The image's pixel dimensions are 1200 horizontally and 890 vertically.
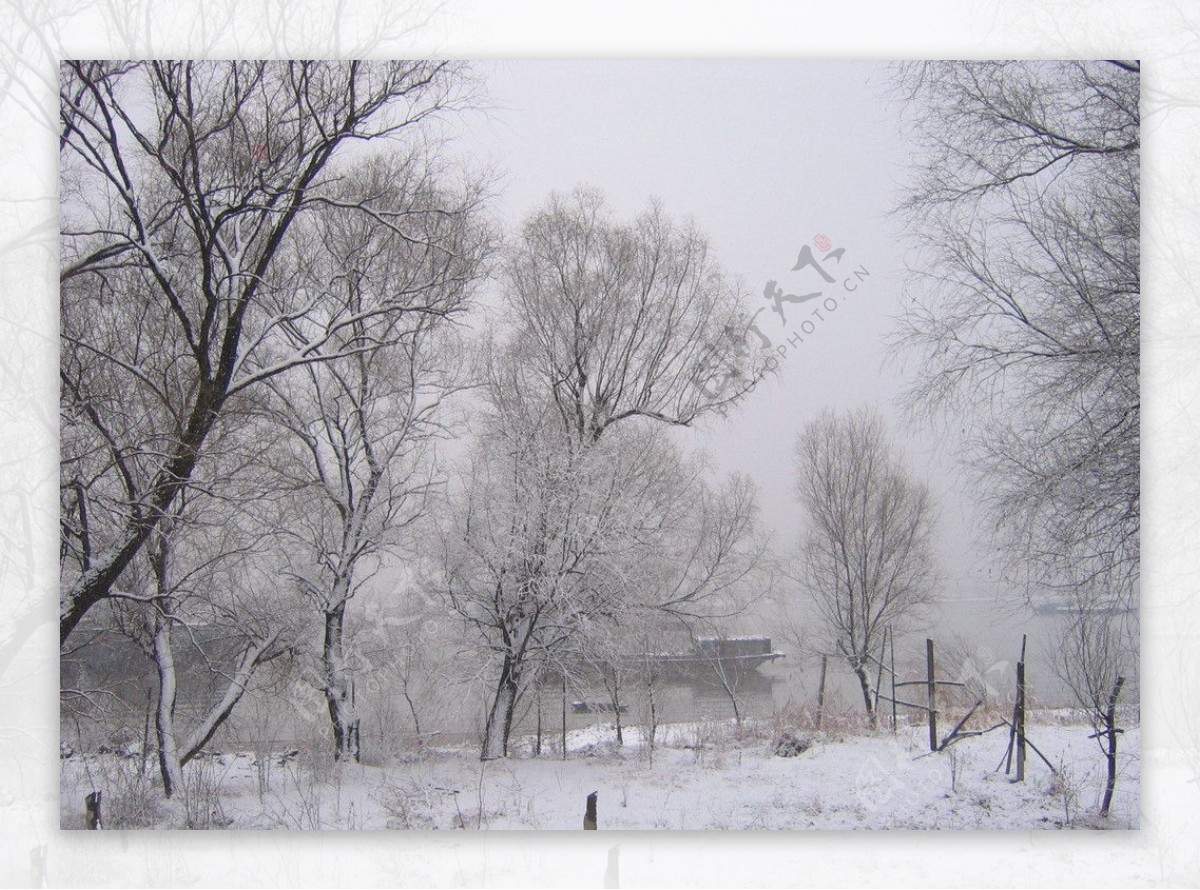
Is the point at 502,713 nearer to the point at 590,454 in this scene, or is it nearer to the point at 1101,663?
the point at 590,454

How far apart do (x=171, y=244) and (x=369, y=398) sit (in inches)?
47.3

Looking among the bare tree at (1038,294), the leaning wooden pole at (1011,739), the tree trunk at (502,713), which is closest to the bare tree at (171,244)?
the tree trunk at (502,713)

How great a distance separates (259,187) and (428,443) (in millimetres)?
1515

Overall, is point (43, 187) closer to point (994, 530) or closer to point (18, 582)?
point (18, 582)

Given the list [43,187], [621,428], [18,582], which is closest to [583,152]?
[621,428]

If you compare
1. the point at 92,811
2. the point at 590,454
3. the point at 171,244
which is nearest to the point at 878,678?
the point at 590,454

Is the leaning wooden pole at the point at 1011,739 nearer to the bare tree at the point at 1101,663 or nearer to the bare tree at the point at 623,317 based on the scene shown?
the bare tree at the point at 1101,663

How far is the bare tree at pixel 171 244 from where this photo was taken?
144 inches

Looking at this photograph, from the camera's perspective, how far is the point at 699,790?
12.3 feet

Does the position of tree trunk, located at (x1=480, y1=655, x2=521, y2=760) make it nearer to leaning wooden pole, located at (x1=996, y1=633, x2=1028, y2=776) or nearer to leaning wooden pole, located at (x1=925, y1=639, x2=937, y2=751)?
Result: leaning wooden pole, located at (x1=925, y1=639, x2=937, y2=751)

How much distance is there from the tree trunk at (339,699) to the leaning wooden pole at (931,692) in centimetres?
285

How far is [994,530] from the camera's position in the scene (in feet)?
12.4

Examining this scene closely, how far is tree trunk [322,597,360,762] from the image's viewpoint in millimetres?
3887

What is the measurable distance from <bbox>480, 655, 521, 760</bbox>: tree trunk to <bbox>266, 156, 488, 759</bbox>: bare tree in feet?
2.24
